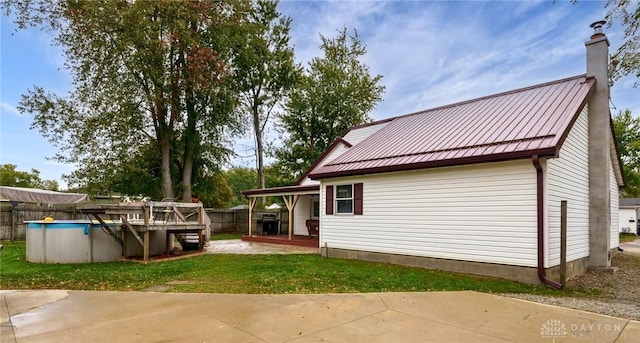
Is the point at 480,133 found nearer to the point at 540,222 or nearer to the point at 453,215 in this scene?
the point at 453,215

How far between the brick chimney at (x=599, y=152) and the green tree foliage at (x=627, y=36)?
45 centimetres

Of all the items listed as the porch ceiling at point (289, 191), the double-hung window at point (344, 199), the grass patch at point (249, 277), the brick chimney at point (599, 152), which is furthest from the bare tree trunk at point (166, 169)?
the brick chimney at point (599, 152)

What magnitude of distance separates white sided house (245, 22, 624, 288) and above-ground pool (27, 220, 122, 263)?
692 cm

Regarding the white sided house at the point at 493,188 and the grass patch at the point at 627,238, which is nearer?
the white sided house at the point at 493,188

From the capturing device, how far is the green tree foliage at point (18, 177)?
123 feet

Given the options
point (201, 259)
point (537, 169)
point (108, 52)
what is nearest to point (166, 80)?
point (108, 52)

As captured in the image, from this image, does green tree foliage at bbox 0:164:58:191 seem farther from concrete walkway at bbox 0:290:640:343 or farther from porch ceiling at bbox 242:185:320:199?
concrete walkway at bbox 0:290:640:343

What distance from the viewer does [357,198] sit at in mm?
10727

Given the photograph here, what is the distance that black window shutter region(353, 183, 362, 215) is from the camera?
1062 cm

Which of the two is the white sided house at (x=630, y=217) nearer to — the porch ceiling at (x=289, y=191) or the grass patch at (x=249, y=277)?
the porch ceiling at (x=289, y=191)

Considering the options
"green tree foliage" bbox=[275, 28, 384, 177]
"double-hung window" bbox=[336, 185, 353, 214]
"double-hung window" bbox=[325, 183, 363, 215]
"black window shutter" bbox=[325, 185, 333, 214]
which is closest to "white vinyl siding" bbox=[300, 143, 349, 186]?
"black window shutter" bbox=[325, 185, 333, 214]

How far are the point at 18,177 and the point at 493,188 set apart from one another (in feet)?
164

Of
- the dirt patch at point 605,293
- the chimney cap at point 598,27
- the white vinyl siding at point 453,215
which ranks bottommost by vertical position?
the dirt patch at point 605,293

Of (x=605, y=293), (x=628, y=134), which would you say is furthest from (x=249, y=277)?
(x=628, y=134)
